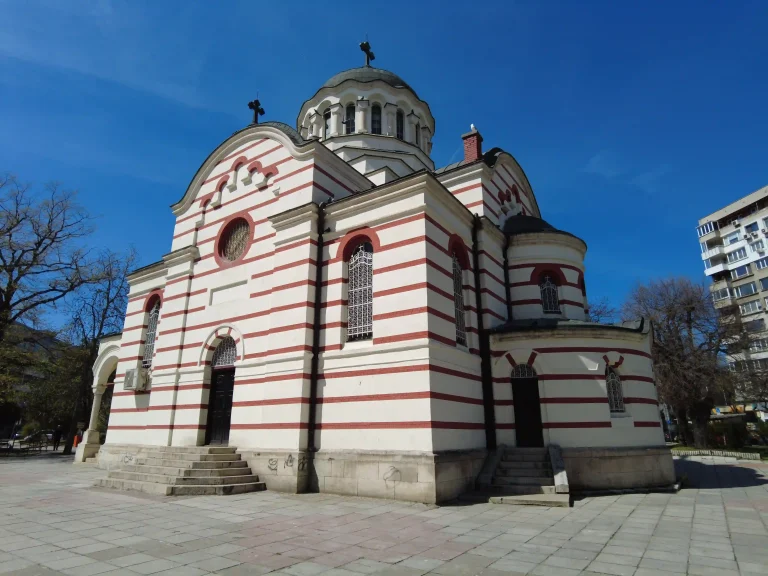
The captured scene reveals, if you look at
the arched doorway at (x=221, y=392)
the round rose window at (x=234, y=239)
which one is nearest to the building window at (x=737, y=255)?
the round rose window at (x=234, y=239)

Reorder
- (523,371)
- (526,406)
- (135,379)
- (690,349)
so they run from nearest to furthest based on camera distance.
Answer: (526,406) < (523,371) < (135,379) < (690,349)

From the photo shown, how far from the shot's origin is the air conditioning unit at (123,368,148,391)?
1716 cm

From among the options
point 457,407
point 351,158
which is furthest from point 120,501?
point 351,158

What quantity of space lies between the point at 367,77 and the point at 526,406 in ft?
52.7

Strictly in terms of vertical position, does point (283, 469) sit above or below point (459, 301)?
below

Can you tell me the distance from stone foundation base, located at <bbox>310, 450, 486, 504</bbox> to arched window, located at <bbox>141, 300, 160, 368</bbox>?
997 cm

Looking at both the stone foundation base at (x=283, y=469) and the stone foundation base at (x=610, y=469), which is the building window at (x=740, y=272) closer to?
the stone foundation base at (x=610, y=469)

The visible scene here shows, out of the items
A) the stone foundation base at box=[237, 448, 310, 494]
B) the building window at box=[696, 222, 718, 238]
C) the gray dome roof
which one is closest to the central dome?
the gray dome roof

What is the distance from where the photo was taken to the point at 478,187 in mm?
15633

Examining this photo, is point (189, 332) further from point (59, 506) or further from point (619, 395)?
point (619, 395)

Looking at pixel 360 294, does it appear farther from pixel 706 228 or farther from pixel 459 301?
pixel 706 228

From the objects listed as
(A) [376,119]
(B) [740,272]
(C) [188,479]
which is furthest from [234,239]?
(B) [740,272]

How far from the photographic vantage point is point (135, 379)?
1717 cm

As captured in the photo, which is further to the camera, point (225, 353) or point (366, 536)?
point (225, 353)
